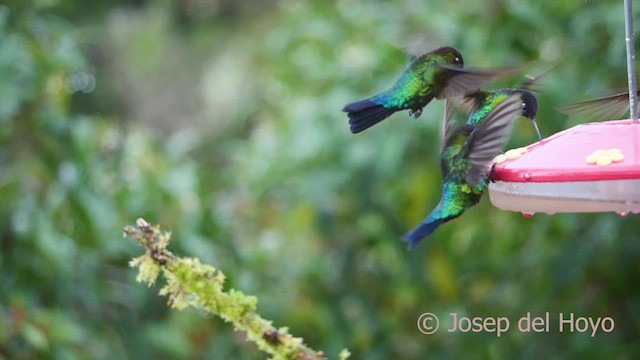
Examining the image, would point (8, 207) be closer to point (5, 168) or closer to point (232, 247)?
point (5, 168)

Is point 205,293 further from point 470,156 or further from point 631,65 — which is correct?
point 631,65

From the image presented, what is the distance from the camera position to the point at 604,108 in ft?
5.15

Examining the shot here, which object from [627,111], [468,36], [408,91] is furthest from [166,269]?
[468,36]

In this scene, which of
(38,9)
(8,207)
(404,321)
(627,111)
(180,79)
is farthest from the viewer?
(180,79)

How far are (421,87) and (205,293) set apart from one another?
1.47ft

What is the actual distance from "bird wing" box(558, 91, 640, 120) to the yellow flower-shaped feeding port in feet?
0.72

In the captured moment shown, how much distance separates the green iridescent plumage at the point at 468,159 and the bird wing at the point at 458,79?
0.04 metres

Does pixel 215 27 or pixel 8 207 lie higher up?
pixel 215 27

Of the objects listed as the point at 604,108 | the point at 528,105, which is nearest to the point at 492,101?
the point at 528,105

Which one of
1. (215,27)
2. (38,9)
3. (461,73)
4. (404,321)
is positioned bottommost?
(461,73)

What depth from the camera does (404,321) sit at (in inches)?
126

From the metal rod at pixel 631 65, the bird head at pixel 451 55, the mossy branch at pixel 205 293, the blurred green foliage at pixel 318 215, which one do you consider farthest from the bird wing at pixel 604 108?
the blurred green foliage at pixel 318 215

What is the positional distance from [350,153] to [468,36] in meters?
0.50

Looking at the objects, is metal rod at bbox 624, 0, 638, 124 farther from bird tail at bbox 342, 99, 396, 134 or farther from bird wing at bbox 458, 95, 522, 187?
bird tail at bbox 342, 99, 396, 134
